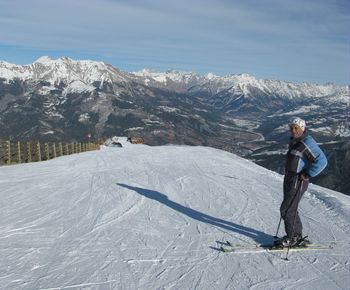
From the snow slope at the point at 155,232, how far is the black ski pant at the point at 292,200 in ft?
1.86

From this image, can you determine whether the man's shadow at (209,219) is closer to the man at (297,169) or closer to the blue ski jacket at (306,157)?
the man at (297,169)

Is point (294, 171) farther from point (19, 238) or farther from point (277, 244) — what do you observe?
point (19, 238)

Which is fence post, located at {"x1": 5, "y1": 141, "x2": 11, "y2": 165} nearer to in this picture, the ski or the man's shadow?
the man's shadow

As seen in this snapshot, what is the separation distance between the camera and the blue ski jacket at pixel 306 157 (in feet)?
31.5

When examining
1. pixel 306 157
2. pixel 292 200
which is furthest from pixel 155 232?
pixel 306 157

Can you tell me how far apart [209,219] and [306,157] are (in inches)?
153

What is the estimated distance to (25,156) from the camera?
116 feet

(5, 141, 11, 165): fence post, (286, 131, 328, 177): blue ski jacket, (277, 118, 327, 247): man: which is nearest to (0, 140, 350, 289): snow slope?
(277, 118, 327, 247): man

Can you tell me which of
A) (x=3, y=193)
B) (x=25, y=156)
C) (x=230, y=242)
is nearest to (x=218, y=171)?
(x=3, y=193)

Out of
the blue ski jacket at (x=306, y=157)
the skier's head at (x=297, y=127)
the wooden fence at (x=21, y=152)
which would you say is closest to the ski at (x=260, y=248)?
the blue ski jacket at (x=306, y=157)

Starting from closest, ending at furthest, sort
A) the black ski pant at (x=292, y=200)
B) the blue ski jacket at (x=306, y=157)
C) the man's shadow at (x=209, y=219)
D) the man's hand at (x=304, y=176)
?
the blue ski jacket at (x=306, y=157) < the man's hand at (x=304, y=176) < the black ski pant at (x=292, y=200) < the man's shadow at (x=209, y=219)

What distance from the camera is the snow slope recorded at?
8148 mm

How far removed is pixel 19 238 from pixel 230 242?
476 cm

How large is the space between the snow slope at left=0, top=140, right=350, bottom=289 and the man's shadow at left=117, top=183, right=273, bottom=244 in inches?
1.1
